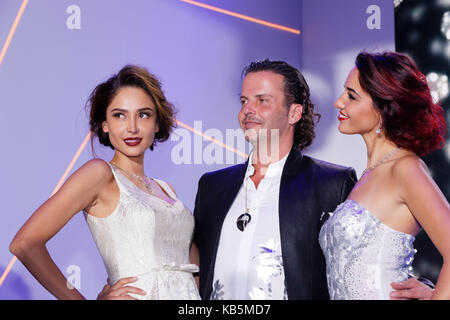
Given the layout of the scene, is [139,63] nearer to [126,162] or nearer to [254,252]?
[126,162]

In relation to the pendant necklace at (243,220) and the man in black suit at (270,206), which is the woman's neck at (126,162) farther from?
the pendant necklace at (243,220)

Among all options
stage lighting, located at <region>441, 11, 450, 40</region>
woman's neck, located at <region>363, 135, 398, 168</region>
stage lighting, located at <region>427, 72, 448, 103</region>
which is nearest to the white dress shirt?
woman's neck, located at <region>363, 135, 398, 168</region>

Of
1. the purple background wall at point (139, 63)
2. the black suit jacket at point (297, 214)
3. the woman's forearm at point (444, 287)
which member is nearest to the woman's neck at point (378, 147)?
the black suit jacket at point (297, 214)

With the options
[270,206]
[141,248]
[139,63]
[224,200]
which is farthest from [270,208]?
[139,63]

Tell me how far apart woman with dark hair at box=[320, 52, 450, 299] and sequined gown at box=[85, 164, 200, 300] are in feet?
2.14

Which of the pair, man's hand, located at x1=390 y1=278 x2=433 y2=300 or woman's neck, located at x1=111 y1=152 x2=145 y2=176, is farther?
woman's neck, located at x1=111 y1=152 x2=145 y2=176

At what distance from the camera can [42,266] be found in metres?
2.40

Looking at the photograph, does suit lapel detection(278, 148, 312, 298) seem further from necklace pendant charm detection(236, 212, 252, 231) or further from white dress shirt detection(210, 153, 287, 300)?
necklace pendant charm detection(236, 212, 252, 231)

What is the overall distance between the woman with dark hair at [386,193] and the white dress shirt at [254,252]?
0.80 ft

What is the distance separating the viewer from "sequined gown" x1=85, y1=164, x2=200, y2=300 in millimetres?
2465

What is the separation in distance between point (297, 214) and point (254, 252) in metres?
0.26

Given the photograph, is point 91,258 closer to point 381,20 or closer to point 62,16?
point 62,16

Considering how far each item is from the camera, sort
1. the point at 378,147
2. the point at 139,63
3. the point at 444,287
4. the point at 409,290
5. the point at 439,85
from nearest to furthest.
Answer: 1. the point at 444,287
2. the point at 409,290
3. the point at 378,147
4. the point at 439,85
5. the point at 139,63
